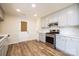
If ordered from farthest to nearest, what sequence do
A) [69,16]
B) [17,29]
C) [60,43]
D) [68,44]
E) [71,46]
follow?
[17,29], [60,43], [69,16], [68,44], [71,46]

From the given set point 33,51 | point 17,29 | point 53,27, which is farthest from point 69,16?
point 17,29

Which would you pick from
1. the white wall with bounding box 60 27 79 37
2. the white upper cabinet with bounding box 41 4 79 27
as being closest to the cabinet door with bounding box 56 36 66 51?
→ the white wall with bounding box 60 27 79 37

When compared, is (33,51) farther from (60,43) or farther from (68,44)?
(68,44)

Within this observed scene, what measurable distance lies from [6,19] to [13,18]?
54 cm

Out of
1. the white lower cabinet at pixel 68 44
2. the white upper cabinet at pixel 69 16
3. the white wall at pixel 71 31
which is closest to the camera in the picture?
the white lower cabinet at pixel 68 44

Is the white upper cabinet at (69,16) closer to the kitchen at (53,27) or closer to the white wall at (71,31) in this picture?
the kitchen at (53,27)

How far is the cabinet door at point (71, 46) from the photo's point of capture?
2765 mm

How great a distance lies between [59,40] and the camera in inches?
140

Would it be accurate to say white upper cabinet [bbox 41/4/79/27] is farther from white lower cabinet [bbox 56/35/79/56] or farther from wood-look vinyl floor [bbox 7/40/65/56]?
wood-look vinyl floor [bbox 7/40/65/56]

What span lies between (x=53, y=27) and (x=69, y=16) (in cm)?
163

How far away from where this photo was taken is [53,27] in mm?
4887

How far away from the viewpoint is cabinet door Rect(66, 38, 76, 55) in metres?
2.76

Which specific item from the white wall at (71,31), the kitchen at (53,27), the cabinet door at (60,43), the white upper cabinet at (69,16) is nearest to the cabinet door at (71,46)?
the kitchen at (53,27)

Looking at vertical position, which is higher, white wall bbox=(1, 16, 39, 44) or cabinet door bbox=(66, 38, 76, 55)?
white wall bbox=(1, 16, 39, 44)
